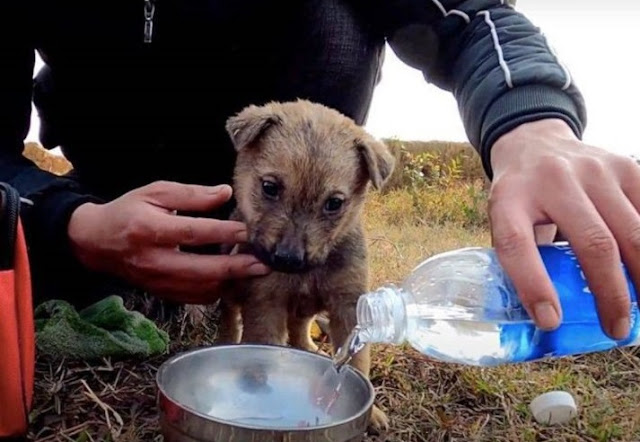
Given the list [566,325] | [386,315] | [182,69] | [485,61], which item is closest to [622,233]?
[566,325]

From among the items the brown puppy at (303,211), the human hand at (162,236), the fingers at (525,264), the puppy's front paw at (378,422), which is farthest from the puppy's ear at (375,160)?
the fingers at (525,264)

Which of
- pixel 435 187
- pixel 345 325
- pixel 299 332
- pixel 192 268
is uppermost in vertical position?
pixel 192 268

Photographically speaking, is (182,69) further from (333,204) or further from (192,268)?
(192,268)

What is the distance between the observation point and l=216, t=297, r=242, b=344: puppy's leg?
9.75ft

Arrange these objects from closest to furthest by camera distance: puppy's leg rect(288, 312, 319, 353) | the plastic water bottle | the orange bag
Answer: the orange bag, the plastic water bottle, puppy's leg rect(288, 312, 319, 353)

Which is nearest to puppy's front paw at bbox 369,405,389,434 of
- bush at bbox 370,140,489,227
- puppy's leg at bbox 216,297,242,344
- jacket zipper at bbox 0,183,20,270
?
puppy's leg at bbox 216,297,242,344

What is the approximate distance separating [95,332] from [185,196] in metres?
0.63

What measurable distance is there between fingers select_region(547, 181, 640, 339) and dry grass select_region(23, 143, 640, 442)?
914 mm

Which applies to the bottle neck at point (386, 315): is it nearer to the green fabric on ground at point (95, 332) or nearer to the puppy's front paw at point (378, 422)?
the puppy's front paw at point (378, 422)

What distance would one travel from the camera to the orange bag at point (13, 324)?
205 centimetres

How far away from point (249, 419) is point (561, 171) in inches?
41.2

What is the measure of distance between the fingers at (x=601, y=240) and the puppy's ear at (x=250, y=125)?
4.18 ft

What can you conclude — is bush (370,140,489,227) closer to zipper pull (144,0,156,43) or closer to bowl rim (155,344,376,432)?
zipper pull (144,0,156,43)

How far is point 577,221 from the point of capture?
174 cm
